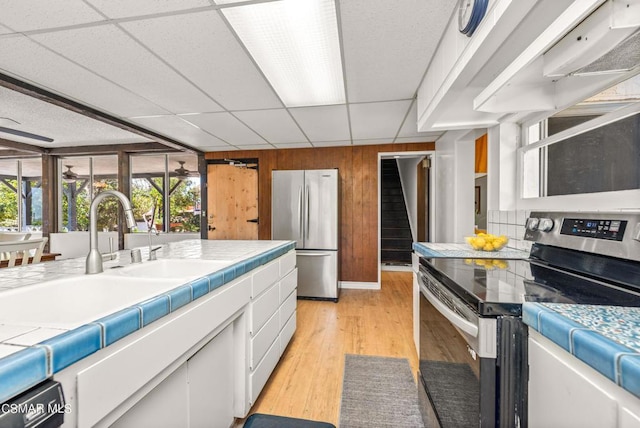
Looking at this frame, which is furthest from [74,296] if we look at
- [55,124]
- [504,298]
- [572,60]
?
[55,124]

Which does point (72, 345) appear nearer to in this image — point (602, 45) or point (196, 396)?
point (196, 396)

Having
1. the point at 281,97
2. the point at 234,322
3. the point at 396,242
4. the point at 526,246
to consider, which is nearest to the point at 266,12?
the point at 281,97

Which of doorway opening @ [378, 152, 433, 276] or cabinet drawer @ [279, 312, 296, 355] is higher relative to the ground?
doorway opening @ [378, 152, 433, 276]

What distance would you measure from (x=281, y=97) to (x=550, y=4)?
2.07 m

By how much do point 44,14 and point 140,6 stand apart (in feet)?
1.81

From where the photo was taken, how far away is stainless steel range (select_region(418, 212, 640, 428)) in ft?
2.74

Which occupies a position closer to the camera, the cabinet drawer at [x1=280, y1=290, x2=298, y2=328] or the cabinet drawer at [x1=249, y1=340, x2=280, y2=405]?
the cabinet drawer at [x1=249, y1=340, x2=280, y2=405]

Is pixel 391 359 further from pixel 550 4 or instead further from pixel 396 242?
pixel 396 242

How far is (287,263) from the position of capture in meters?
2.48

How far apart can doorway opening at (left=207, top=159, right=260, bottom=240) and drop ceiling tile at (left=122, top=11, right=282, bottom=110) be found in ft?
7.31

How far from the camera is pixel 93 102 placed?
2.76 meters

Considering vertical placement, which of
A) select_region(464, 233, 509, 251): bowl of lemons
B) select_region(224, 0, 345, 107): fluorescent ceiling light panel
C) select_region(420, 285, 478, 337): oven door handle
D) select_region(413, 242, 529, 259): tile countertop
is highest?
select_region(224, 0, 345, 107): fluorescent ceiling light panel

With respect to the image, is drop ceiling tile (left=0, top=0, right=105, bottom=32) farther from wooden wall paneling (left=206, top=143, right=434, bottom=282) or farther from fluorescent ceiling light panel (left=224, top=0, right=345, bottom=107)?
wooden wall paneling (left=206, top=143, right=434, bottom=282)

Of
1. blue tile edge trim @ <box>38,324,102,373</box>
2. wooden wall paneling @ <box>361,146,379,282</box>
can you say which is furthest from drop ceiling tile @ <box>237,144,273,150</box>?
blue tile edge trim @ <box>38,324,102,373</box>
